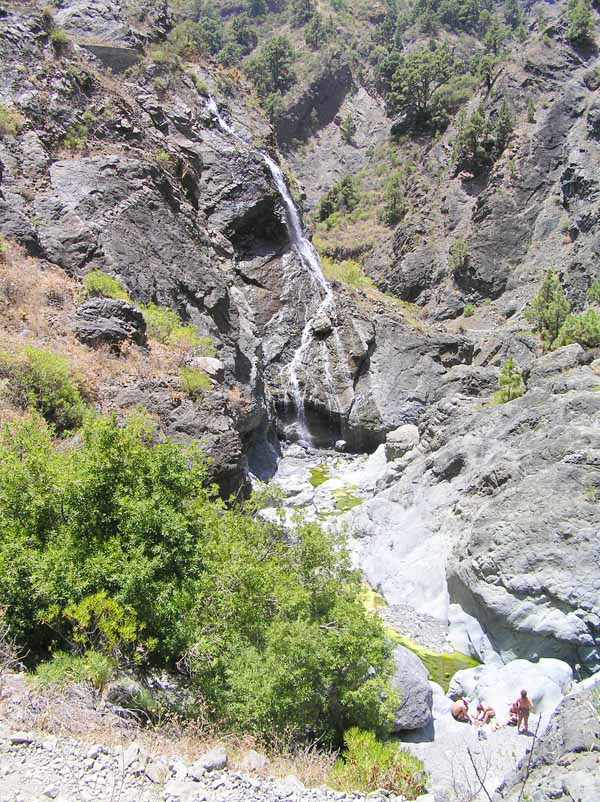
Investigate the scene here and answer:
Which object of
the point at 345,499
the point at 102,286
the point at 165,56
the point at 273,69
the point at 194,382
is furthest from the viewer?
the point at 273,69

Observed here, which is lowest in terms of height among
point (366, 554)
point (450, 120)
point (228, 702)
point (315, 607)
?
point (366, 554)

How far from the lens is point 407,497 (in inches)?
828

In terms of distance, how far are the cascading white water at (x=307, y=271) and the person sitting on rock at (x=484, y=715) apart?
2215 centimetres

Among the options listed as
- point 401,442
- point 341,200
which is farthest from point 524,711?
point 341,200

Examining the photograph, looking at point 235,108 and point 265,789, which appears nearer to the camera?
point 265,789

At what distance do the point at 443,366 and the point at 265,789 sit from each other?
96.8ft

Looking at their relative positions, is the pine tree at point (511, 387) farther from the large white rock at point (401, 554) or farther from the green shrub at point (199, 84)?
the green shrub at point (199, 84)

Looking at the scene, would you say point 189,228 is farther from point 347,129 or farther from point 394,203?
point 347,129

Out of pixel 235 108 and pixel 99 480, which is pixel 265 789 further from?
pixel 235 108

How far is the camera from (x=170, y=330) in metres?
21.7

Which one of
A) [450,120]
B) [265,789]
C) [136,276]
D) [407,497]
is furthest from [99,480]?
[450,120]

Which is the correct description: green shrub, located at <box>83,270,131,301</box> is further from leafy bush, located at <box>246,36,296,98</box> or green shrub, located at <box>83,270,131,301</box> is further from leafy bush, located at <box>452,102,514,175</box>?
leafy bush, located at <box>246,36,296,98</box>

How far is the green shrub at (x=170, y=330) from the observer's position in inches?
822

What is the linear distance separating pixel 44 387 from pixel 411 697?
438 inches
